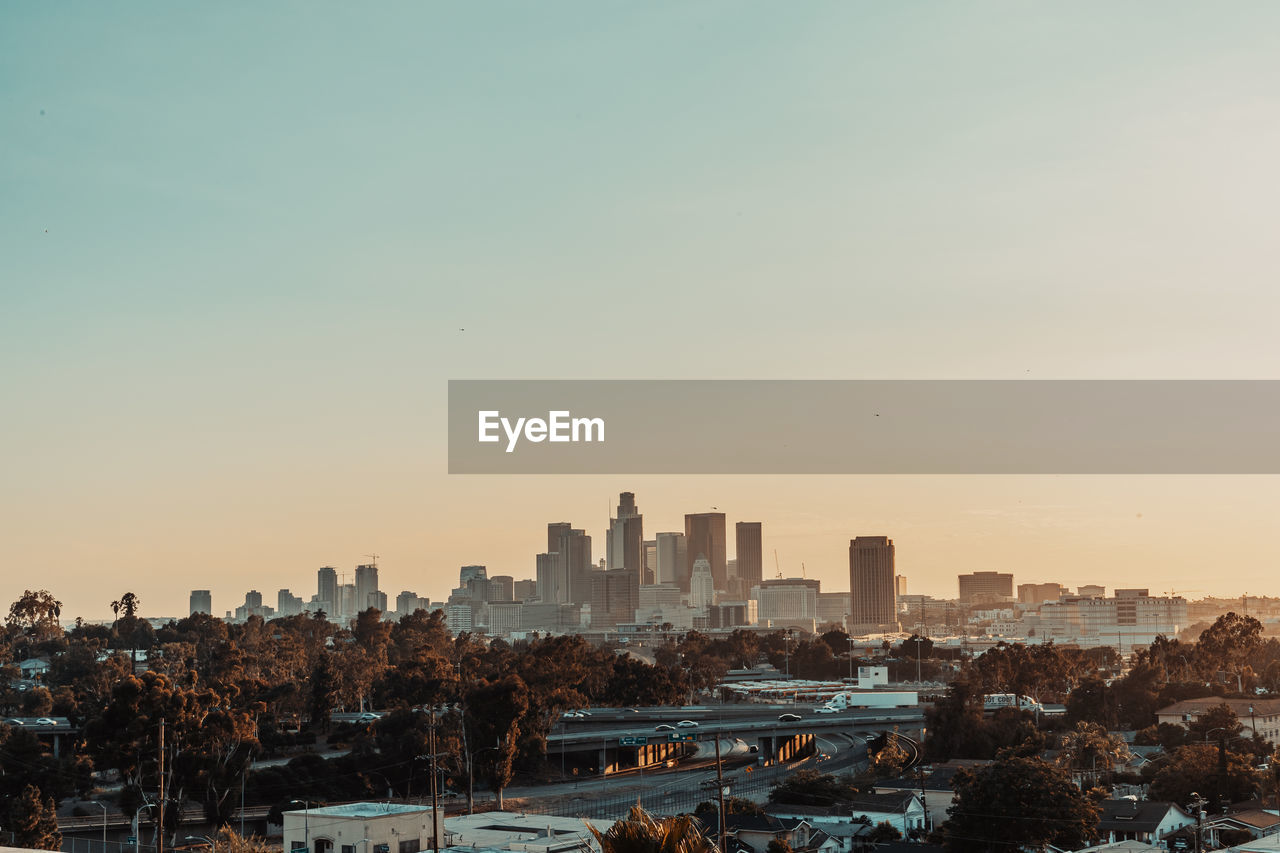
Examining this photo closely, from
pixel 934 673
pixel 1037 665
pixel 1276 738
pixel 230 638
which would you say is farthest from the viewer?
pixel 934 673

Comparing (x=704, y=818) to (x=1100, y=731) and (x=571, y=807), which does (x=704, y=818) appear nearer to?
(x=571, y=807)

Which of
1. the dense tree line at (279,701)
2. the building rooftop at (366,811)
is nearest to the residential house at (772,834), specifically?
the building rooftop at (366,811)

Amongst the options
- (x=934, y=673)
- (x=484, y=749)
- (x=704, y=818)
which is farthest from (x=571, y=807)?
(x=934, y=673)

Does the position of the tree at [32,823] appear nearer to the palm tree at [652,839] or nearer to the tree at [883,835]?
the tree at [883,835]

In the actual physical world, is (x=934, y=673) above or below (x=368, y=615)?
below

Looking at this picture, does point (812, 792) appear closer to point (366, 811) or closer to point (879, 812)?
point (879, 812)

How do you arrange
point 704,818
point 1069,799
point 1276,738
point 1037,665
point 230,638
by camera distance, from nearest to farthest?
point 1069,799 < point 704,818 < point 1276,738 < point 1037,665 < point 230,638

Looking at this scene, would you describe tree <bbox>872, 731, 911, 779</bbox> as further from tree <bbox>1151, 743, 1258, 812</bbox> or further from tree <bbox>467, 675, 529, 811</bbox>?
tree <bbox>467, 675, 529, 811</bbox>

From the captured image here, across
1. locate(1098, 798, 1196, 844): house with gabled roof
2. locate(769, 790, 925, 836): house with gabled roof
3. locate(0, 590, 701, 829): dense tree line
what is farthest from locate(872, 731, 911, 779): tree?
locate(1098, 798, 1196, 844): house with gabled roof
